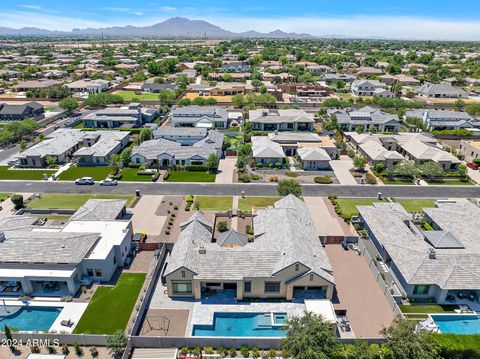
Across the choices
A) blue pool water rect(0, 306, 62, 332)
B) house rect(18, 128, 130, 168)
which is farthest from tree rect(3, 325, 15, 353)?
house rect(18, 128, 130, 168)

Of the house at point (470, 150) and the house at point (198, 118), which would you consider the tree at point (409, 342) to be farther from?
the house at point (198, 118)

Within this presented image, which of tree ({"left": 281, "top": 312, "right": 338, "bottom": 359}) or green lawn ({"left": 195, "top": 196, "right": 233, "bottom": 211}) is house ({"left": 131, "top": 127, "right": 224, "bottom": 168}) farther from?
tree ({"left": 281, "top": 312, "right": 338, "bottom": 359})

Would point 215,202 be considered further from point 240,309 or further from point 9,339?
point 9,339

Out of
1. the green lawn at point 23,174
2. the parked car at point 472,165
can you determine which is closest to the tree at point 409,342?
the parked car at point 472,165

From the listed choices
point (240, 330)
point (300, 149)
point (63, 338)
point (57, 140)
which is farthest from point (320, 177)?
point (57, 140)

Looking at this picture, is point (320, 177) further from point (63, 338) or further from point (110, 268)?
point (63, 338)

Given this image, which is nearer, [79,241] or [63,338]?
[63,338]

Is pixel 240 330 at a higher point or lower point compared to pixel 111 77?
lower
